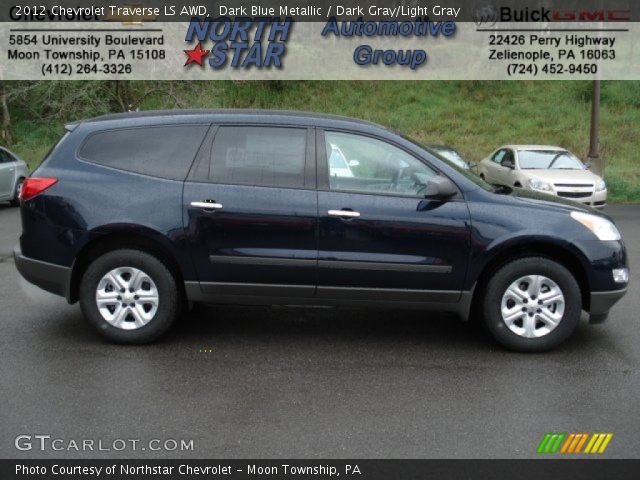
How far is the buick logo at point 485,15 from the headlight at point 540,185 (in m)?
19.7

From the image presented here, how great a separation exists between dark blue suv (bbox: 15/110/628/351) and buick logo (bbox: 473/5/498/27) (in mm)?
29145

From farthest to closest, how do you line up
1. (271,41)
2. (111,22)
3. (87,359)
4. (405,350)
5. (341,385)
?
1. (271,41)
2. (111,22)
3. (405,350)
4. (87,359)
5. (341,385)

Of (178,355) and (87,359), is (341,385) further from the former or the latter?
(87,359)

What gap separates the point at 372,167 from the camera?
5.33 meters

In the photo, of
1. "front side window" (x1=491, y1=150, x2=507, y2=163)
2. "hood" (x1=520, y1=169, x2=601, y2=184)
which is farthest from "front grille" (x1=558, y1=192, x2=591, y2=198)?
"front side window" (x1=491, y1=150, x2=507, y2=163)

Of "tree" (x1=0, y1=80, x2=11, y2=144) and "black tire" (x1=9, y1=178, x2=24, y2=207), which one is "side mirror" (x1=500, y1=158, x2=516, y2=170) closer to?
"black tire" (x1=9, y1=178, x2=24, y2=207)

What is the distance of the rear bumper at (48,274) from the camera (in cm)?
537

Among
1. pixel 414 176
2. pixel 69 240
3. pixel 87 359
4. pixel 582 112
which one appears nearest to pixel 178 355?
pixel 87 359

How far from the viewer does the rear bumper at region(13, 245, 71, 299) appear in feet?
17.6

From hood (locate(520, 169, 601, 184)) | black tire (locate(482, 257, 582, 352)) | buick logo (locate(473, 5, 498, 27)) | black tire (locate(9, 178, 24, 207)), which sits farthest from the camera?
buick logo (locate(473, 5, 498, 27))

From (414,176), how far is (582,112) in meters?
22.6

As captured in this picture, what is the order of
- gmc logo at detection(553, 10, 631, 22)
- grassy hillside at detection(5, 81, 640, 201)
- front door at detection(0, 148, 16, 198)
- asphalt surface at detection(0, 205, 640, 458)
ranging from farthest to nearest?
gmc logo at detection(553, 10, 631, 22) < grassy hillside at detection(5, 81, 640, 201) < front door at detection(0, 148, 16, 198) < asphalt surface at detection(0, 205, 640, 458)

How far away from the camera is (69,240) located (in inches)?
209
